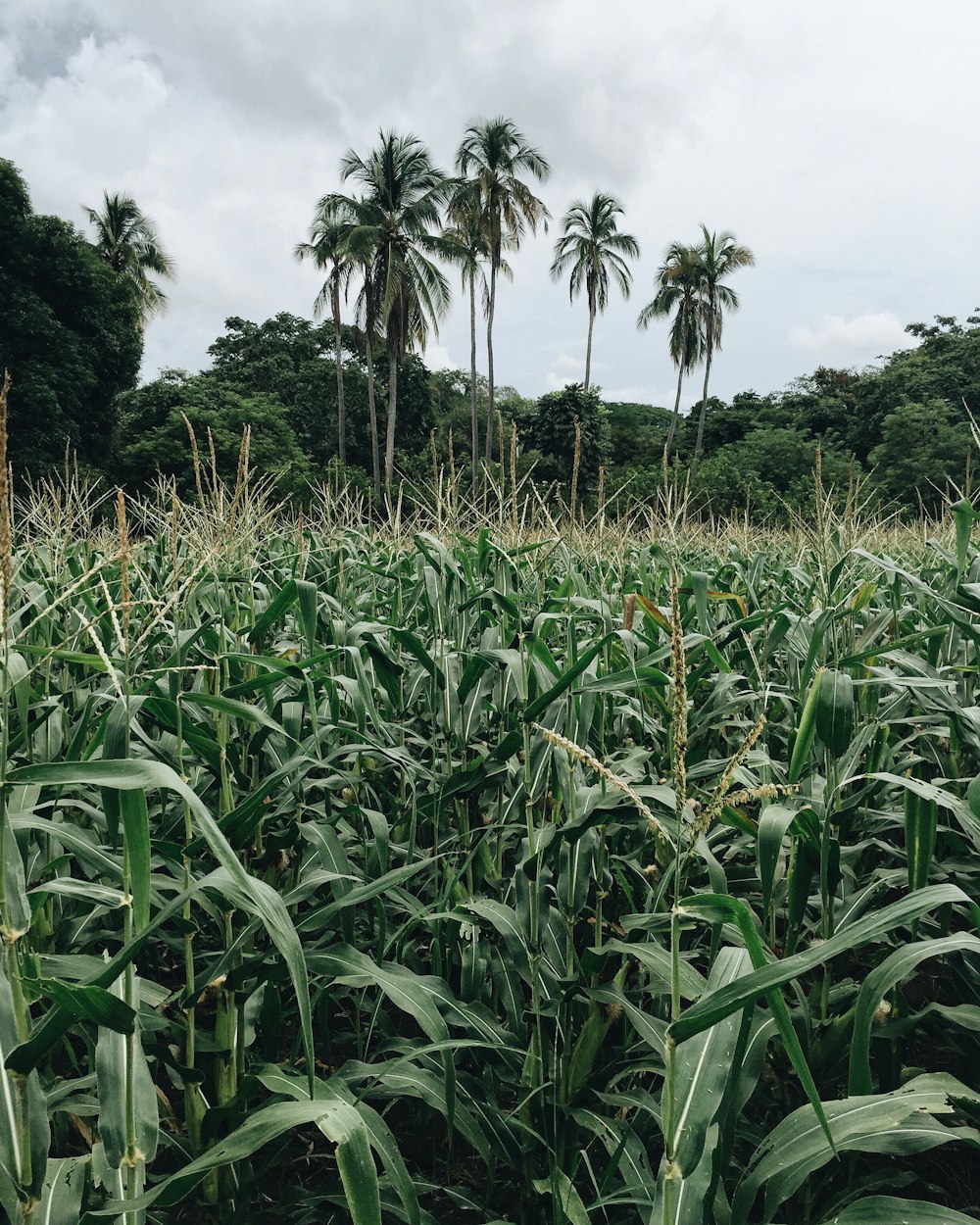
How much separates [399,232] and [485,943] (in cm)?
2727

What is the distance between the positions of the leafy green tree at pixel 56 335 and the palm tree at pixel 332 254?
748cm

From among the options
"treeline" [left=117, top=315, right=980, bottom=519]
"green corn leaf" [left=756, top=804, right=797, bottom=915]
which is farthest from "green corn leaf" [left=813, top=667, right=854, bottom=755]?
"treeline" [left=117, top=315, right=980, bottom=519]

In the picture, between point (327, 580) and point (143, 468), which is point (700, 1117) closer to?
point (327, 580)

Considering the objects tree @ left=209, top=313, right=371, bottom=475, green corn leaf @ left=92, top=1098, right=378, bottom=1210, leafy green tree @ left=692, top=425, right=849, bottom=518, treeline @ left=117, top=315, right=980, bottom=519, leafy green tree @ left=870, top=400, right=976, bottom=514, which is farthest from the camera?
tree @ left=209, top=313, right=371, bottom=475

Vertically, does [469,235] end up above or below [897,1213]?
above

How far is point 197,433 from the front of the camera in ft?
70.5

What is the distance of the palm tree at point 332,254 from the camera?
26.3m

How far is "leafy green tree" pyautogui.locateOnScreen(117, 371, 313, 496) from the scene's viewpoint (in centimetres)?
2053

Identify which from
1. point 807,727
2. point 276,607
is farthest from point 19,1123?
point 807,727

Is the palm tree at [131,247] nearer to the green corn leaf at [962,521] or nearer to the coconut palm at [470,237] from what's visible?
the coconut palm at [470,237]

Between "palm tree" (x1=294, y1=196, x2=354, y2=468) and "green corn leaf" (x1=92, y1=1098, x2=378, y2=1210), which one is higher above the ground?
"palm tree" (x1=294, y1=196, x2=354, y2=468)

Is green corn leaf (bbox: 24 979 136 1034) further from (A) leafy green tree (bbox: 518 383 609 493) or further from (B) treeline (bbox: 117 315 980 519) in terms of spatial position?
(A) leafy green tree (bbox: 518 383 609 493)

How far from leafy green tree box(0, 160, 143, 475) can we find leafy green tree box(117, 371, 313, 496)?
0.95 m

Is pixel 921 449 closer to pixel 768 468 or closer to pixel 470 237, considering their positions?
pixel 768 468
